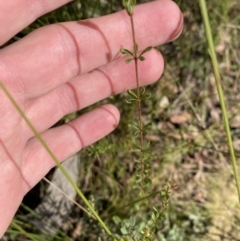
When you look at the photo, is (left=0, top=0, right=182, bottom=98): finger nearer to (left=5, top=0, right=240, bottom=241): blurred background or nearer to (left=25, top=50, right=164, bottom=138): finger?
(left=25, top=50, right=164, bottom=138): finger

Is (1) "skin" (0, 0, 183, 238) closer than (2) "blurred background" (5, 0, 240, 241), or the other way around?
(1) "skin" (0, 0, 183, 238)

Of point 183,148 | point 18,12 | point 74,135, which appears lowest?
point 183,148

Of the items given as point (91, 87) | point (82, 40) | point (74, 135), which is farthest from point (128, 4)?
point (74, 135)

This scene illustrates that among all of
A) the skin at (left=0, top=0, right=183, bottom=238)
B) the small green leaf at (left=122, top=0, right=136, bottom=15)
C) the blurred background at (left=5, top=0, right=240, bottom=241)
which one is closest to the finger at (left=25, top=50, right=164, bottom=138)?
the skin at (left=0, top=0, right=183, bottom=238)

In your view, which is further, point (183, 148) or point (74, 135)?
point (183, 148)

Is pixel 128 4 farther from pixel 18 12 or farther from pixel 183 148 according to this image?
pixel 183 148

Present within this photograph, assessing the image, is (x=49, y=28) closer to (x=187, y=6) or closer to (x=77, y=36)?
(x=77, y=36)

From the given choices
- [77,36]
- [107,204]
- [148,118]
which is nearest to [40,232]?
[107,204]
